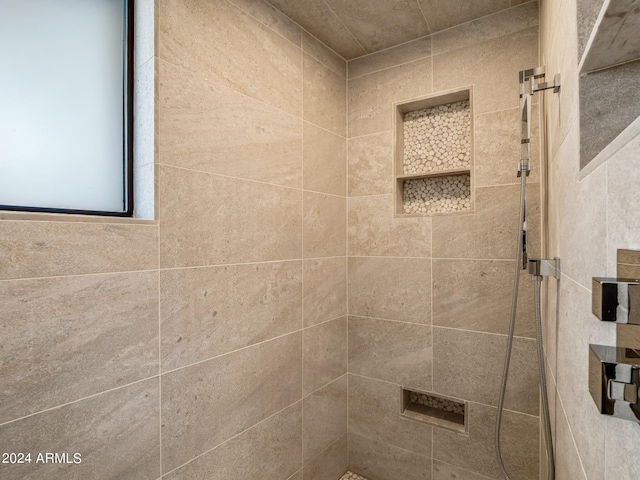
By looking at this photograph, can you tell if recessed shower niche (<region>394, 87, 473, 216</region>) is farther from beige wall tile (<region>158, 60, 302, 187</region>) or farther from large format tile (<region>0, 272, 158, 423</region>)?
large format tile (<region>0, 272, 158, 423</region>)

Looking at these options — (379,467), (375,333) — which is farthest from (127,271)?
(379,467)

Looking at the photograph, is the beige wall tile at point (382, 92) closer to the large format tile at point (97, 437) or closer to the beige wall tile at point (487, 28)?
the beige wall tile at point (487, 28)

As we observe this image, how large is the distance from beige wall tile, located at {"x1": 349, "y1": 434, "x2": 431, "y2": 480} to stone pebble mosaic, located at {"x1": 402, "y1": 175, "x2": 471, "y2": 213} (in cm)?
143

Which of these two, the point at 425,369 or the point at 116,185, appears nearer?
the point at 116,185

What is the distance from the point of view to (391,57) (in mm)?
2102

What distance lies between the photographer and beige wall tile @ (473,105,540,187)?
66.8 inches

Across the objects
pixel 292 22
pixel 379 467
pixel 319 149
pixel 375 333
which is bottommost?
pixel 379 467

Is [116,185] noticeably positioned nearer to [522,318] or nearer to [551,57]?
[551,57]

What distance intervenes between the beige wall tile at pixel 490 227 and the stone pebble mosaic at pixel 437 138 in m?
0.28

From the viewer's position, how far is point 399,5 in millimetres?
1736

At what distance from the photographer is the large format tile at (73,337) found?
37.7 inches

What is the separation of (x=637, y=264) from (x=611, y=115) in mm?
411

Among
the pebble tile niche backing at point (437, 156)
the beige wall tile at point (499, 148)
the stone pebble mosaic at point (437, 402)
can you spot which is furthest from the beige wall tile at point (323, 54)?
the stone pebble mosaic at point (437, 402)

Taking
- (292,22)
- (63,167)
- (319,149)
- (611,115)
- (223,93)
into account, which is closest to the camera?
(611,115)
